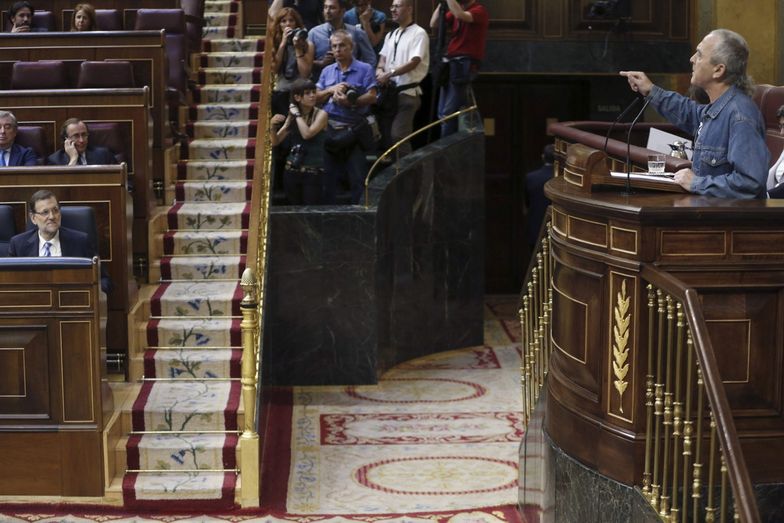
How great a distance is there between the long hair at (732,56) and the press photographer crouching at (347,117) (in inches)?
169

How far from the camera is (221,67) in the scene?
8969mm

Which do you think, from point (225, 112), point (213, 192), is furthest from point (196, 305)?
point (225, 112)

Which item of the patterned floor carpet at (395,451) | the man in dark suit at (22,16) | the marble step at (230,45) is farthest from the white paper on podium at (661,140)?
the man in dark suit at (22,16)

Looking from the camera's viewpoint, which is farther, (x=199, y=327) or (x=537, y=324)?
(x=199, y=327)

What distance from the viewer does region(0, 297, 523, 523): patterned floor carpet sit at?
17.4ft

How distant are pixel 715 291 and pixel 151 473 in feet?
9.76

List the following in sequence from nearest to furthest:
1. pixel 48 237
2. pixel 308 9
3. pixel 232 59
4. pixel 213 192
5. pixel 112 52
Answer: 1. pixel 48 237
2. pixel 213 192
3. pixel 112 52
4. pixel 232 59
5. pixel 308 9

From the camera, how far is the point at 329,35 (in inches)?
338

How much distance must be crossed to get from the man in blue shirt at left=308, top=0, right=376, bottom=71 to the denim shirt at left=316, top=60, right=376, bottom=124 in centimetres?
27

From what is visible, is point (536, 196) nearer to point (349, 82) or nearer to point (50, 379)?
point (349, 82)

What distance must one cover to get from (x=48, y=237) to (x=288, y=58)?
3.14m

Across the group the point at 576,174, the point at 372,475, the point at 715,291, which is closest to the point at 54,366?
the point at 372,475

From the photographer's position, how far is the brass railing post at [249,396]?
5414mm

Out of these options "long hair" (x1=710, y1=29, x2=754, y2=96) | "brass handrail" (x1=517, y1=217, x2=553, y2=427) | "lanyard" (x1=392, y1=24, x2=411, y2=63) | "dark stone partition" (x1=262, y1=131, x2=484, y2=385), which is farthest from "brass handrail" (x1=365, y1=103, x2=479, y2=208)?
"long hair" (x1=710, y1=29, x2=754, y2=96)
